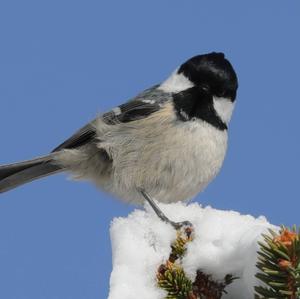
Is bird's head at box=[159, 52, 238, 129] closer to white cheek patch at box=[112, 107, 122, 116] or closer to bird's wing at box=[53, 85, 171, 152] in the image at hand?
bird's wing at box=[53, 85, 171, 152]

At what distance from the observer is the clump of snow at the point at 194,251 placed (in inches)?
67.0

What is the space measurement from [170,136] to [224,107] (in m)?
0.41

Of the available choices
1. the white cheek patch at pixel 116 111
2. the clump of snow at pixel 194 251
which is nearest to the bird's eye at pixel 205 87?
the white cheek patch at pixel 116 111

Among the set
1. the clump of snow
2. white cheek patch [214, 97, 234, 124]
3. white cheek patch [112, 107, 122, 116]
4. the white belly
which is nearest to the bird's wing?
white cheek patch [112, 107, 122, 116]

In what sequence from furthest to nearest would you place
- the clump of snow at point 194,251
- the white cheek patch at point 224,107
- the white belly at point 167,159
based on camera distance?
the white cheek patch at point 224,107 < the white belly at point 167,159 < the clump of snow at point 194,251

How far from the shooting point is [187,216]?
216cm

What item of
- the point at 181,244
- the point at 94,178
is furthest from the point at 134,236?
the point at 94,178

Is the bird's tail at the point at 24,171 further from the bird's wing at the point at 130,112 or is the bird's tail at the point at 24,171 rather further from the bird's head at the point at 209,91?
the bird's head at the point at 209,91

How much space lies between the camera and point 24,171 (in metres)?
4.14

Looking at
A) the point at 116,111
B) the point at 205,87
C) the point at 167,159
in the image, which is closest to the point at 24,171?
the point at 116,111

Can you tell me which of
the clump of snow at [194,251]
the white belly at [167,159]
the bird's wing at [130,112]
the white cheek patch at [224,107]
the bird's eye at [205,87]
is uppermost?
the bird's wing at [130,112]

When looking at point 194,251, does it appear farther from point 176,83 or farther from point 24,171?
point 24,171

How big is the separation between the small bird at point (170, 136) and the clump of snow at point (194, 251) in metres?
1.44

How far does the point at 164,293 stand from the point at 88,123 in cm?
237
